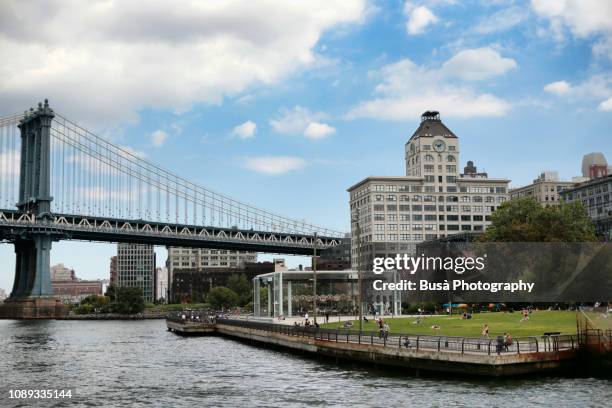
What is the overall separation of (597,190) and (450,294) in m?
103

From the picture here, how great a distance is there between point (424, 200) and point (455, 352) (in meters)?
145

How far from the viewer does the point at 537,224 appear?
105 m

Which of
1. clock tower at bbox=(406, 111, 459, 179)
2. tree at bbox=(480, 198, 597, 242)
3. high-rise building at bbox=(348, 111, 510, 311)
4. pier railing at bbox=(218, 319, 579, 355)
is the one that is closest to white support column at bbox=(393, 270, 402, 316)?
tree at bbox=(480, 198, 597, 242)

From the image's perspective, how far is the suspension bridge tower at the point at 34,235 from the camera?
570ft

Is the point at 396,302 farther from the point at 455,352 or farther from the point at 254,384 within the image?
the point at 254,384

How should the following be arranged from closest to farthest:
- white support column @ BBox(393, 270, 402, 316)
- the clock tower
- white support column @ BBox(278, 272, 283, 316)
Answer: white support column @ BBox(278, 272, 283, 316) < white support column @ BBox(393, 270, 402, 316) < the clock tower

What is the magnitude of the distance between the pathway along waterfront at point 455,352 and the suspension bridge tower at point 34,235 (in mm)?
125035

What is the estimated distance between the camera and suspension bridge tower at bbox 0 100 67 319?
17362 cm

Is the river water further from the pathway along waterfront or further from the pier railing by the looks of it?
the pier railing

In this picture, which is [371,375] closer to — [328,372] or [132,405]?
[328,372]

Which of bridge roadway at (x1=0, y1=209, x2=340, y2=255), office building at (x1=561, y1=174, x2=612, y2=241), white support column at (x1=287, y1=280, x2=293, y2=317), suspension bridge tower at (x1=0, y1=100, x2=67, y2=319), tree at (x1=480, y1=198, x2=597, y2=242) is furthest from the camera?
suspension bridge tower at (x1=0, y1=100, x2=67, y2=319)

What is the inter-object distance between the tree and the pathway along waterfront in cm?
4820

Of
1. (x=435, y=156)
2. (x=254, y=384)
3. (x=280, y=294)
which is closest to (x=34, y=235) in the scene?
(x=280, y=294)

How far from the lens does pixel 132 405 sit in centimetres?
4062
